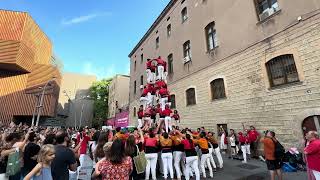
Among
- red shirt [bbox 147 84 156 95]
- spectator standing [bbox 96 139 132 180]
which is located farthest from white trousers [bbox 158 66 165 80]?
spectator standing [bbox 96 139 132 180]

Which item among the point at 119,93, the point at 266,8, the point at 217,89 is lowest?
the point at 217,89

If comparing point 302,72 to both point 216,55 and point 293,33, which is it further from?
point 216,55

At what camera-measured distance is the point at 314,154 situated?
Answer: 5.08 m

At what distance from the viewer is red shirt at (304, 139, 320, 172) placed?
16.5 ft

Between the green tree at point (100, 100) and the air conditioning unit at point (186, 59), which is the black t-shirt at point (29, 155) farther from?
the green tree at point (100, 100)

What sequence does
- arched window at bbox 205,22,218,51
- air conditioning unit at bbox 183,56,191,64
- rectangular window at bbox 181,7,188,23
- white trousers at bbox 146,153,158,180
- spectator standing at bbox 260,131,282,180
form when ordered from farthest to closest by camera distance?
rectangular window at bbox 181,7,188,23 → air conditioning unit at bbox 183,56,191,64 → arched window at bbox 205,22,218,51 → white trousers at bbox 146,153,158,180 → spectator standing at bbox 260,131,282,180

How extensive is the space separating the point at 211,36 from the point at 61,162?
14.4 m

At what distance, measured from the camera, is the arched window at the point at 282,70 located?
10.0 meters

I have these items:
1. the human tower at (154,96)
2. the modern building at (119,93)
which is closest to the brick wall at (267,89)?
the human tower at (154,96)

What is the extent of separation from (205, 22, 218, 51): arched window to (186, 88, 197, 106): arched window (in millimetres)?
3772

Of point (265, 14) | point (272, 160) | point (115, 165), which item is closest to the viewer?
point (115, 165)

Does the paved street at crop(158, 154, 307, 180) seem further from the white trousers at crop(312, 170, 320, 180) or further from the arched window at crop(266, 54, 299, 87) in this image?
the arched window at crop(266, 54, 299, 87)

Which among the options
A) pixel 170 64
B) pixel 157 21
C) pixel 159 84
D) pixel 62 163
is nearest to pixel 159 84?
pixel 159 84

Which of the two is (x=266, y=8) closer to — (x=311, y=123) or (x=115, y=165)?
(x=311, y=123)
